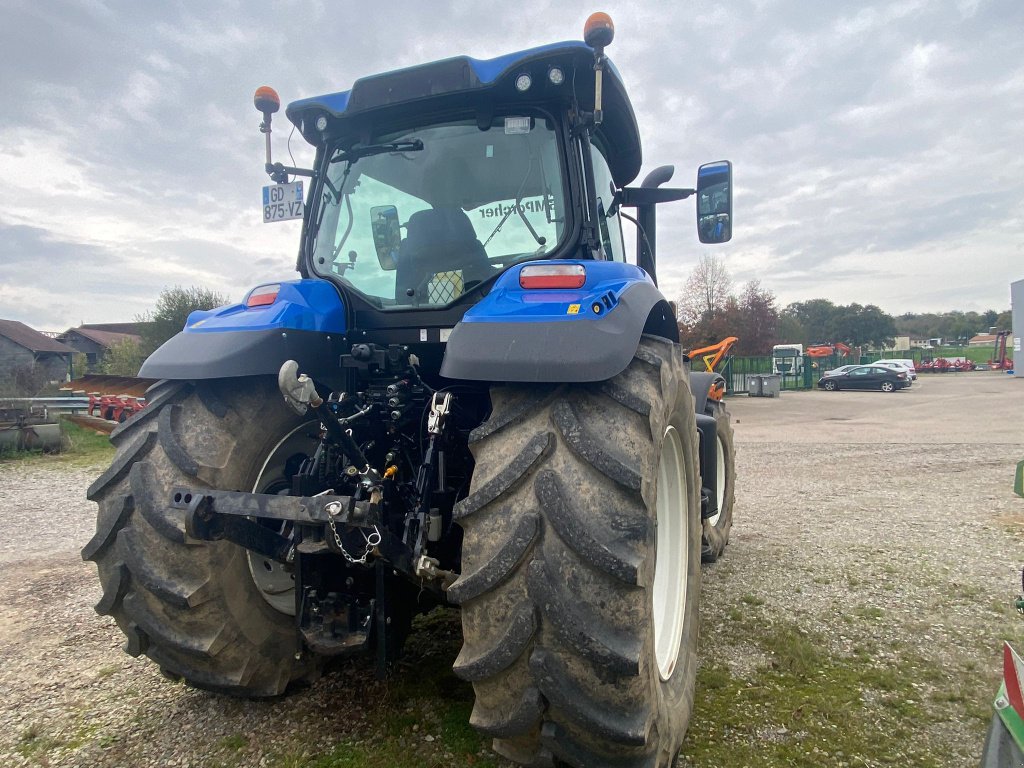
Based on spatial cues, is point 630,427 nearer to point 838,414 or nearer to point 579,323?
point 579,323

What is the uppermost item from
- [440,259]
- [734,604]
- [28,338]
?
[28,338]

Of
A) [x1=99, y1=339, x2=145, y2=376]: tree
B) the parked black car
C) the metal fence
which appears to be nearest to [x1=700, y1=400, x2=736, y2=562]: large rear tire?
the metal fence

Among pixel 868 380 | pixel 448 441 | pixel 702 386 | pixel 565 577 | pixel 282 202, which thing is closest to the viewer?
pixel 565 577

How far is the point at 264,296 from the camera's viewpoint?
259cm

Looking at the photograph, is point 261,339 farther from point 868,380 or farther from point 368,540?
point 868,380

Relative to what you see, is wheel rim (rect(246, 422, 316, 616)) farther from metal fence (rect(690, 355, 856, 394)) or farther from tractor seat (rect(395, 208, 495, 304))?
metal fence (rect(690, 355, 856, 394))

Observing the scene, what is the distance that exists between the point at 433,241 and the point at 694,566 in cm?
174

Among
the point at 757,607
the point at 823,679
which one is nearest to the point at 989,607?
the point at 757,607

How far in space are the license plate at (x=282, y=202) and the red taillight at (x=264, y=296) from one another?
0.75m

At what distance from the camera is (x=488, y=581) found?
1.72 meters

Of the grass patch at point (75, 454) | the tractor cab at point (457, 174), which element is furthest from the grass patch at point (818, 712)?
the grass patch at point (75, 454)

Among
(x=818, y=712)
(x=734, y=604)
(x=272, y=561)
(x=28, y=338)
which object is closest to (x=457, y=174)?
(x=272, y=561)

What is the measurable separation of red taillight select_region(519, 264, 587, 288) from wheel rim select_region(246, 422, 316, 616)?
3.60 ft

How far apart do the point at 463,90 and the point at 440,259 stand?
2.23 feet
